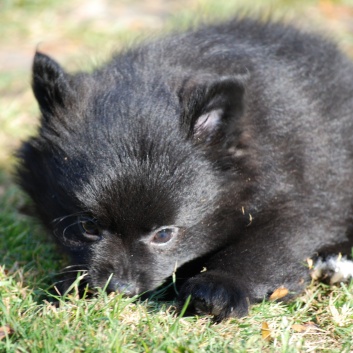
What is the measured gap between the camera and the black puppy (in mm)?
3768

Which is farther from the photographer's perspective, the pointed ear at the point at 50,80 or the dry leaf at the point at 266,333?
the pointed ear at the point at 50,80

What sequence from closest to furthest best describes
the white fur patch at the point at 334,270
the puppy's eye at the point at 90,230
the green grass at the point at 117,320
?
the green grass at the point at 117,320, the puppy's eye at the point at 90,230, the white fur patch at the point at 334,270

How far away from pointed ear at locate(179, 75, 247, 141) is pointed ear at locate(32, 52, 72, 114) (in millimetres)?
690

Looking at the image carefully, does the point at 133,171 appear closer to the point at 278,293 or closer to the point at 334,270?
the point at 278,293

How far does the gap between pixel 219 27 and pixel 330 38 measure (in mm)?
1013

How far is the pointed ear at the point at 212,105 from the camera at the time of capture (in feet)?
12.6

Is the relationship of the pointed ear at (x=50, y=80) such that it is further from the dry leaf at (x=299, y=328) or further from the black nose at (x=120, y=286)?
the dry leaf at (x=299, y=328)

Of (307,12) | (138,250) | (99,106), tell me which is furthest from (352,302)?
(307,12)

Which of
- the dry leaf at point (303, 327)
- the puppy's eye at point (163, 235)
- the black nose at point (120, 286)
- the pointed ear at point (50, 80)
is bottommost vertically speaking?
the black nose at point (120, 286)

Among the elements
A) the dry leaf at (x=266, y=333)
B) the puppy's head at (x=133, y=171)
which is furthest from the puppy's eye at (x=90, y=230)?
the dry leaf at (x=266, y=333)

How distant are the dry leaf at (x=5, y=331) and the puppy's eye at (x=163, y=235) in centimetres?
87

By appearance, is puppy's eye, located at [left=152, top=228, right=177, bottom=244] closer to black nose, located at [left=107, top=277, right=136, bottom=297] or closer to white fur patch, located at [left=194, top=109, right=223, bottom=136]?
black nose, located at [left=107, top=277, right=136, bottom=297]

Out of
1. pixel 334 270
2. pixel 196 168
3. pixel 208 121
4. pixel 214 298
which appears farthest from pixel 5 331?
pixel 334 270

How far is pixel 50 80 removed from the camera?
4.13m
